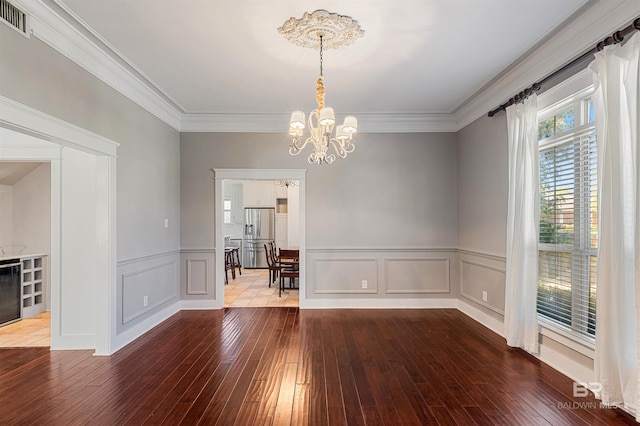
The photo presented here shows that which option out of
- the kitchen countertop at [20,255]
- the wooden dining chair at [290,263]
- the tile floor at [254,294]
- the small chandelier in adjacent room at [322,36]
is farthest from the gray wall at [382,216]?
the kitchen countertop at [20,255]

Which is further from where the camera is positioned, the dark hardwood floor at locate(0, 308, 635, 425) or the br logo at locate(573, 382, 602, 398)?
the br logo at locate(573, 382, 602, 398)

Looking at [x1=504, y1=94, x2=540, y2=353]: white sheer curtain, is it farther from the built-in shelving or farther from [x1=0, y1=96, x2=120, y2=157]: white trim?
the built-in shelving

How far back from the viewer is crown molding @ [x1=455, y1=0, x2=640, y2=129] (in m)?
2.41

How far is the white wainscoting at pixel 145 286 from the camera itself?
3.69 metres

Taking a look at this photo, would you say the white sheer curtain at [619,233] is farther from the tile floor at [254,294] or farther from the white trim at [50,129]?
the white trim at [50,129]

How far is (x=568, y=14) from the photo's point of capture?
264 centimetres

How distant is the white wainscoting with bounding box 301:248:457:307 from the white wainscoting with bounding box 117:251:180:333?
1.98m

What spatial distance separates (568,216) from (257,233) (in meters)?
7.93

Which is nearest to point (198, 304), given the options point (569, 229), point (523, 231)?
point (523, 231)

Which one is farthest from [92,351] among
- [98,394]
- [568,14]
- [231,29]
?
[568,14]

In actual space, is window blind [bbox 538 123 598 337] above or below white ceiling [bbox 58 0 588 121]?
below

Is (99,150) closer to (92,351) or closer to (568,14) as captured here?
(92,351)

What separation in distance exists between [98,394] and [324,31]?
340cm

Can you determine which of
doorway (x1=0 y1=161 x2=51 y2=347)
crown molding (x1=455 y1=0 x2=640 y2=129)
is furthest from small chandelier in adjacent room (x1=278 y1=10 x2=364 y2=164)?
doorway (x1=0 y1=161 x2=51 y2=347)
